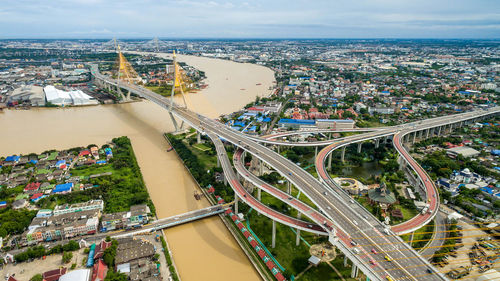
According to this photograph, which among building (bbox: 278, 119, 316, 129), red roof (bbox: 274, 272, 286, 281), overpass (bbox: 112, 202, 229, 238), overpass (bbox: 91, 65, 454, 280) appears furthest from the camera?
building (bbox: 278, 119, 316, 129)

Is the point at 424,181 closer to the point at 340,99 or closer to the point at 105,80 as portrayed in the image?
the point at 340,99

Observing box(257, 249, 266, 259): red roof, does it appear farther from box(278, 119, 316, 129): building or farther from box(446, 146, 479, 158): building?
box(446, 146, 479, 158): building

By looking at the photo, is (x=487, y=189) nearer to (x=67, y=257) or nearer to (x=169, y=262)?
(x=169, y=262)

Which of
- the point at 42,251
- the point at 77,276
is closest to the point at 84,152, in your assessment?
the point at 42,251

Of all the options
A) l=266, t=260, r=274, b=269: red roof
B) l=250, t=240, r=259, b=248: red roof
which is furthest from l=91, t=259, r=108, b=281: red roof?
l=266, t=260, r=274, b=269: red roof

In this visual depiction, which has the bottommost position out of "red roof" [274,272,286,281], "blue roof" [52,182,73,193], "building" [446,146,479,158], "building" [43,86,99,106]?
"red roof" [274,272,286,281]

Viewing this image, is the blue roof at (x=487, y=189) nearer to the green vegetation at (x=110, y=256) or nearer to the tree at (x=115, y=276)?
the tree at (x=115, y=276)
